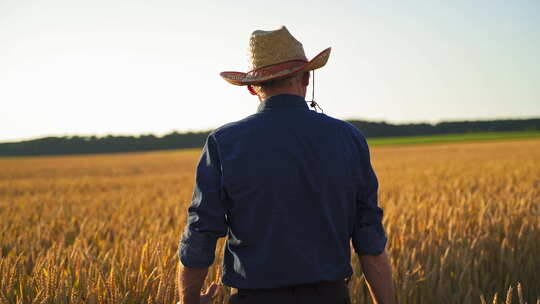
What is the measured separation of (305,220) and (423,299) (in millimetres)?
1688

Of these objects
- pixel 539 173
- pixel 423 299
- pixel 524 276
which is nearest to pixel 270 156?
Result: pixel 423 299

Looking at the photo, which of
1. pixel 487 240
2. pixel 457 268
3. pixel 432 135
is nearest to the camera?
pixel 457 268

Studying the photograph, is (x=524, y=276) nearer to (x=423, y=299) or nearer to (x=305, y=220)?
(x=423, y=299)

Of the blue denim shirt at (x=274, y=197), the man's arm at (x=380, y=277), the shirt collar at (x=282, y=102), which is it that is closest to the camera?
the blue denim shirt at (x=274, y=197)

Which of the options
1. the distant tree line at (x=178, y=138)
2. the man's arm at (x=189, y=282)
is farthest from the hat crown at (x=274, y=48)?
the distant tree line at (x=178, y=138)

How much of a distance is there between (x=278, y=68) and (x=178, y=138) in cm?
8222

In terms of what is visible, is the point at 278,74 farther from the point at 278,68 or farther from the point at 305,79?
the point at 305,79

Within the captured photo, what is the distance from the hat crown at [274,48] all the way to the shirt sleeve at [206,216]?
1.25 ft

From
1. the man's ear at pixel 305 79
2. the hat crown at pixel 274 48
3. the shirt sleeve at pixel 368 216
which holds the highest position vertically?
the hat crown at pixel 274 48

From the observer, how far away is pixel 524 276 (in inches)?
134

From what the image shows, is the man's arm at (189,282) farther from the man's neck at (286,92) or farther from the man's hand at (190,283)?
the man's neck at (286,92)

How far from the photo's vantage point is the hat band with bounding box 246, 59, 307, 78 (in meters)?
1.70

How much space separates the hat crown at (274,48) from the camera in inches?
68.3

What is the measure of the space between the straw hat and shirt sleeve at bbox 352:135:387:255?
1.20 feet
